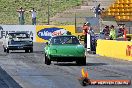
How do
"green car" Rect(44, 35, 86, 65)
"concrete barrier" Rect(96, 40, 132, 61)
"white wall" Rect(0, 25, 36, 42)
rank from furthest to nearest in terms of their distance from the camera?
"white wall" Rect(0, 25, 36, 42), "concrete barrier" Rect(96, 40, 132, 61), "green car" Rect(44, 35, 86, 65)

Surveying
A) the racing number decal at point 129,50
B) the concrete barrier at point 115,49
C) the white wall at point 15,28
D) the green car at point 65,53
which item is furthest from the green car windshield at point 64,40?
the white wall at point 15,28

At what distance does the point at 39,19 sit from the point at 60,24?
336 cm

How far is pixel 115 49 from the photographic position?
32.1 metres

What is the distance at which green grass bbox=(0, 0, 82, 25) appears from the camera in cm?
5822

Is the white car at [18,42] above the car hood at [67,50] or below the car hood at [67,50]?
below

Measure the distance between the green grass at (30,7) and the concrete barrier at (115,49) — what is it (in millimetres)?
22117

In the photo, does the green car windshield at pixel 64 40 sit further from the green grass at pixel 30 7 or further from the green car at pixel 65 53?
the green grass at pixel 30 7

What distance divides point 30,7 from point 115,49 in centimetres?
2992

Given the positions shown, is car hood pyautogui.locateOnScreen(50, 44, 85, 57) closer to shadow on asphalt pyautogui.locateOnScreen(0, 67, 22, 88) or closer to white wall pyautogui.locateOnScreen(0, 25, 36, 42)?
shadow on asphalt pyautogui.locateOnScreen(0, 67, 22, 88)

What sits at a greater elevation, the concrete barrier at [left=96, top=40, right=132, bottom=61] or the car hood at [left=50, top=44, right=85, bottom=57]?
the car hood at [left=50, top=44, right=85, bottom=57]

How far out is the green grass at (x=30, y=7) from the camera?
5822 cm

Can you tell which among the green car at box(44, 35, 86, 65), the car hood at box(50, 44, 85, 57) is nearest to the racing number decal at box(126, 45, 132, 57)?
the green car at box(44, 35, 86, 65)

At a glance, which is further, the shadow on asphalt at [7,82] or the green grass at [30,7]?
the green grass at [30,7]

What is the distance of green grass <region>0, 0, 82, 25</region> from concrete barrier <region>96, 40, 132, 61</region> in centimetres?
2212
